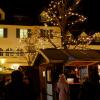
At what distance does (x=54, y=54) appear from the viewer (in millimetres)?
15688

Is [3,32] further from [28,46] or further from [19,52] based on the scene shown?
[28,46]

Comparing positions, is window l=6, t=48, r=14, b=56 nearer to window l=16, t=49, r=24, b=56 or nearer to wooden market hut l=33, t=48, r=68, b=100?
window l=16, t=49, r=24, b=56

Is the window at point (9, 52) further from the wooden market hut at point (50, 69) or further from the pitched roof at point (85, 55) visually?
the pitched roof at point (85, 55)

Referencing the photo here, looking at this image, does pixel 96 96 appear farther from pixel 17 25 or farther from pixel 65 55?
pixel 17 25

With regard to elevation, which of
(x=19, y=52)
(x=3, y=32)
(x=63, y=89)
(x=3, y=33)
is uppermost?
(x=3, y=32)

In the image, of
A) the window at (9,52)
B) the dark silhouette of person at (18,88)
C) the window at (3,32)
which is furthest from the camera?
the window at (3,32)

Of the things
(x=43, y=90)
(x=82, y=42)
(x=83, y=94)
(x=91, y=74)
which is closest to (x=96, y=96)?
(x=83, y=94)

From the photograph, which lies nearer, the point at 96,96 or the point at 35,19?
the point at 96,96

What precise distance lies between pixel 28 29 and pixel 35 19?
10.9ft

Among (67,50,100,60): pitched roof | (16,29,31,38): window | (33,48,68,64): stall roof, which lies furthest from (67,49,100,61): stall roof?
(16,29,31,38): window

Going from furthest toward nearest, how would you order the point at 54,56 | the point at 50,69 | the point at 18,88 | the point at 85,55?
1. the point at 50,69
2. the point at 85,55
3. the point at 54,56
4. the point at 18,88

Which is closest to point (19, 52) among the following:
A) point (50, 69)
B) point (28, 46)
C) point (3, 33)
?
point (28, 46)

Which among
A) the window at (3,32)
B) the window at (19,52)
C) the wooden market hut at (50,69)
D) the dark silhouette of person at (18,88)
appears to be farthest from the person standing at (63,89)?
the window at (3,32)

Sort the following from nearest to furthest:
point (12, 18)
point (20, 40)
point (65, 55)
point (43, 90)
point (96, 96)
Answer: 1. point (96, 96)
2. point (65, 55)
3. point (43, 90)
4. point (20, 40)
5. point (12, 18)
